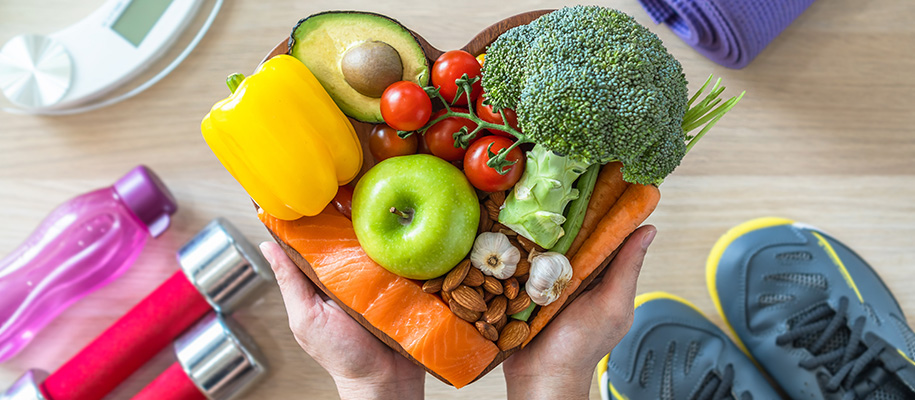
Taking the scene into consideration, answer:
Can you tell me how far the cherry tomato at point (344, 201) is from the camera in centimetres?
104

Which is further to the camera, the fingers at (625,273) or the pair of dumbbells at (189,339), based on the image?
the pair of dumbbells at (189,339)

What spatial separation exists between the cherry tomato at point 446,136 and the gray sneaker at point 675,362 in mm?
644

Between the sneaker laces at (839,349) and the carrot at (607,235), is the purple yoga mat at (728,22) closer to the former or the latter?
the carrot at (607,235)

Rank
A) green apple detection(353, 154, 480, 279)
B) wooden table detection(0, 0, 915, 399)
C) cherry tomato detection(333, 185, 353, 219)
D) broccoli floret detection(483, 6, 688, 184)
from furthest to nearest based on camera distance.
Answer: wooden table detection(0, 0, 915, 399), cherry tomato detection(333, 185, 353, 219), green apple detection(353, 154, 480, 279), broccoli floret detection(483, 6, 688, 184)

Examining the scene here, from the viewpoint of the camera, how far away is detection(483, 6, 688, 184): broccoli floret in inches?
32.6

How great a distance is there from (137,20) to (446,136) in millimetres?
772

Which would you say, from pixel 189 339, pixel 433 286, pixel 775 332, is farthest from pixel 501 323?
pixel 775 332

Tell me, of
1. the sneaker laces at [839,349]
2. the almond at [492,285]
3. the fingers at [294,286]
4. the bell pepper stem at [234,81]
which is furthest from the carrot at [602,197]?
the sneaker laces at [839,349]

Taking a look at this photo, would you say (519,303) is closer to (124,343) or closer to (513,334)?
(513,334)

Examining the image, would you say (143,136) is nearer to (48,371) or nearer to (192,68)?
(192,68)

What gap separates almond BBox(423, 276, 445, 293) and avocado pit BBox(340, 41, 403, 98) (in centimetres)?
32

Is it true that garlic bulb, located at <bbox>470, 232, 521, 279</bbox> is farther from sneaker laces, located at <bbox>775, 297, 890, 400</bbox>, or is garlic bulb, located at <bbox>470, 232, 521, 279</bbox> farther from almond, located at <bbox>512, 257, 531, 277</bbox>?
sneaker laces, located at <bbox>775, 297, 890, 400</bbox>

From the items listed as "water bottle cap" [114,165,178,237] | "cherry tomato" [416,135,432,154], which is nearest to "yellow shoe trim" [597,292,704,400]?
"cherry tomato" [416,135,432,154]

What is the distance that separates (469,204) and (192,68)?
0.77 metres
